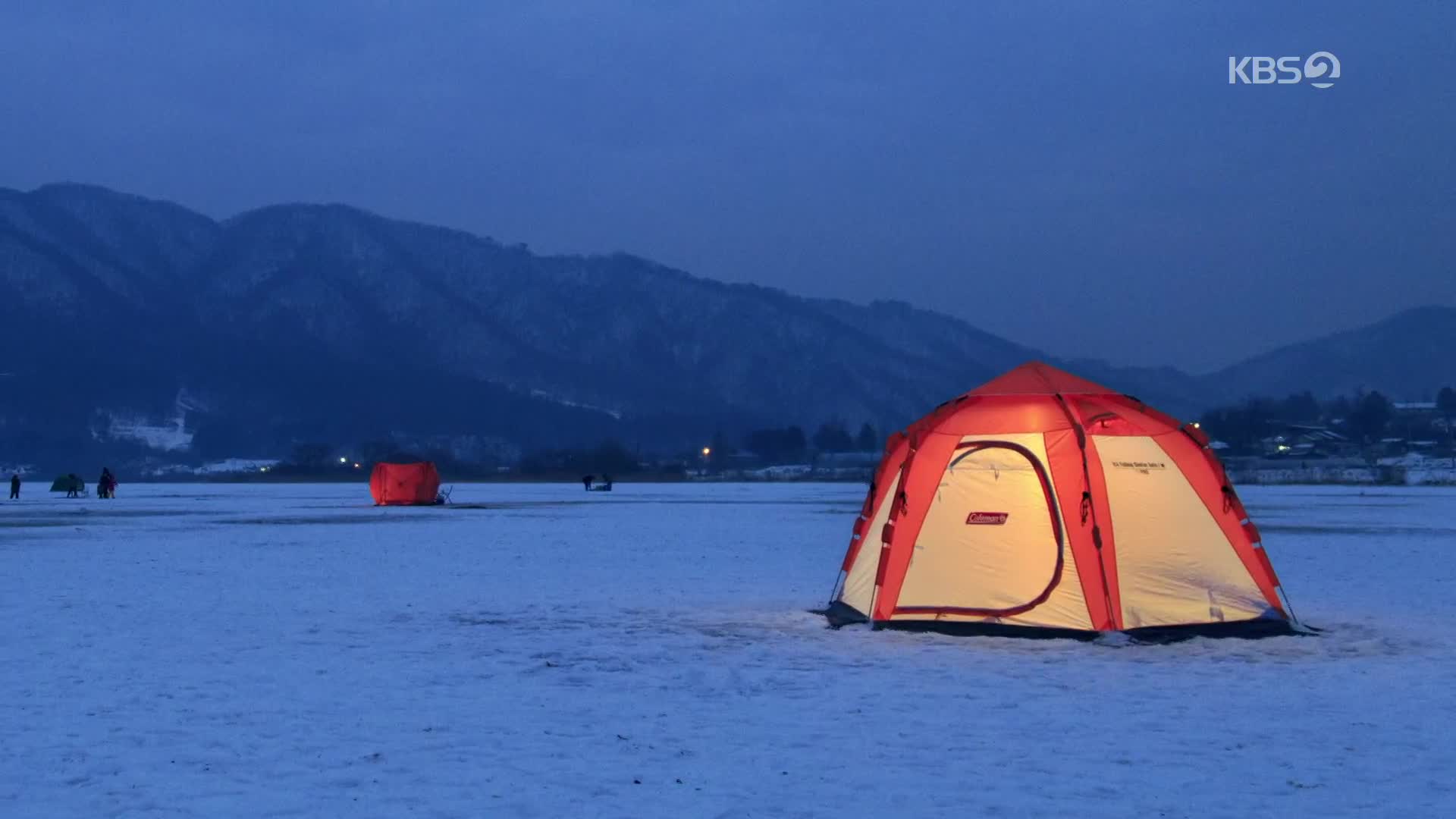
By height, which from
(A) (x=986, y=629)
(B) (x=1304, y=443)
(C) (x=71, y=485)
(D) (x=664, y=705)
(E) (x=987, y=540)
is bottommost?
(D) (x=664, y=705)

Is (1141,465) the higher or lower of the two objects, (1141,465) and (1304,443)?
the lower

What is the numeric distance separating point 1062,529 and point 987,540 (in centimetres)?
69

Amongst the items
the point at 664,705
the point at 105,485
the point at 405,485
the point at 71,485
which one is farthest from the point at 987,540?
the point at 71,485

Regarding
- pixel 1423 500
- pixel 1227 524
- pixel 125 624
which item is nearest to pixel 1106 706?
pixel 1227 524

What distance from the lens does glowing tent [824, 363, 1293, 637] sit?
13.1m

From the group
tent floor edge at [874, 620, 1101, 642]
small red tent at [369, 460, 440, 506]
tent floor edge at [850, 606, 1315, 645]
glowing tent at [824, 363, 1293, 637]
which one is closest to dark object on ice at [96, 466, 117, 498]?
small red tent at [369, 460, 440, 506]

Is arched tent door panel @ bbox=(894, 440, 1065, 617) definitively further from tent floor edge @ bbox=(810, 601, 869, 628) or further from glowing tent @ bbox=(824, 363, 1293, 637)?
tent floor edge @ bbox=(810, 601, 869, 628)

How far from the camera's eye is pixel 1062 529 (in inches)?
524

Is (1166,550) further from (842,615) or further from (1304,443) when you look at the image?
(1304,443)

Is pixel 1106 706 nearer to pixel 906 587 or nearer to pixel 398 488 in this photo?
pixel 906 587

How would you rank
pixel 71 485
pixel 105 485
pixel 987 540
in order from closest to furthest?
1. pixel 987 540
2. pixel 105 485
3. pixel 71 485

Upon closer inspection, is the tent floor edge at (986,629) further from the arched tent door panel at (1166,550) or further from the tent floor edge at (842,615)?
the arched tent door panel at (1166,550)

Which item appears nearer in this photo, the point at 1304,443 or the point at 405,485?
the point at 405,485

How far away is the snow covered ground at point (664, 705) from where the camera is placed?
7434mm
